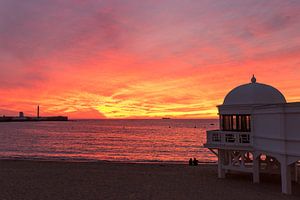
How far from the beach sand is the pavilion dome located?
5660mm

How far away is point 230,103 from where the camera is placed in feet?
74.0

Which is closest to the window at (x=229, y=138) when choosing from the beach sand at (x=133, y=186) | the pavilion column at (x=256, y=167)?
the pavilion column at (x=256, y=167)

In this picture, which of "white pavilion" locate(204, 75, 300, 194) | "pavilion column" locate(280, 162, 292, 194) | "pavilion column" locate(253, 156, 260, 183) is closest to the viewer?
"white pavilion" locate(204, 75, 300, 194)

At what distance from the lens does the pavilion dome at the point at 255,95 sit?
70.4 ft

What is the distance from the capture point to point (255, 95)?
21.5 m

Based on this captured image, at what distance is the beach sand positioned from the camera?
18.2m

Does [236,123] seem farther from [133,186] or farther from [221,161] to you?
[133,186]

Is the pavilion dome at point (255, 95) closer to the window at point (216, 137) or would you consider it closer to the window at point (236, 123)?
the window at point (236, 123)

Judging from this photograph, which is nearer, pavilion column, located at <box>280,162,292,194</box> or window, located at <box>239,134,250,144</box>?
pavilion column, located at <box>280,162,292,194</box>

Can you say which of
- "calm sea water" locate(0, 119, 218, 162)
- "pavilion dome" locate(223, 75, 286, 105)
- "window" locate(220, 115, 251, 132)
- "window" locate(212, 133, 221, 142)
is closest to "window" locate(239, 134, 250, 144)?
"window" locate(220, 115, 251, 132)

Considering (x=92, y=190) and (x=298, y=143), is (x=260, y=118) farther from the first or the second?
(x=92, y=190)

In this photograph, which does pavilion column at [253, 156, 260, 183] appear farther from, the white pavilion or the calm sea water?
the calm sea water

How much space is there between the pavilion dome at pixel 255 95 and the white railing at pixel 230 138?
7.15 ft

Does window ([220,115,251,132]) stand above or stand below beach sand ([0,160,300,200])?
above
